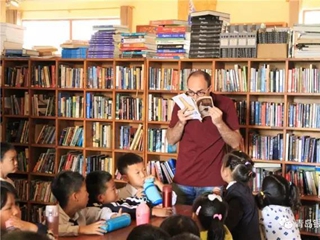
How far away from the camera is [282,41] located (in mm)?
4285

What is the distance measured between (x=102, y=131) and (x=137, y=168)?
1913 millimetres

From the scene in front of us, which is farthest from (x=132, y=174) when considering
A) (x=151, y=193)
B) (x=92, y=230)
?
(x=92, y=230)

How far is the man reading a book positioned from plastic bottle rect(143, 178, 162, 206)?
26.2 inches

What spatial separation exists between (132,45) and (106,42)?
28 centimetres

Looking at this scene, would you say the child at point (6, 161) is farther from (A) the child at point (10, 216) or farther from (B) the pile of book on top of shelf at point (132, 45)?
(B) the pile of book on top of shelf at point (132, 45)

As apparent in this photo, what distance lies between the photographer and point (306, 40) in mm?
4176

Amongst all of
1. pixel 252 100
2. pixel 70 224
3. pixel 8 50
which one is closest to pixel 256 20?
pixel 252 100

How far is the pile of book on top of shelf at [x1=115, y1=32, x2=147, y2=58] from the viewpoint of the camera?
468 centimetres

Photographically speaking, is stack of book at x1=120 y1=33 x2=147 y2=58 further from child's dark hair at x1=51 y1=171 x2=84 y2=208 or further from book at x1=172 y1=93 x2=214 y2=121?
child's dark hair at x1=51 y1=171 x2=84 y2=208

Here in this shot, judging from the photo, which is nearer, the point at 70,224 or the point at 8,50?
the point at 70,224

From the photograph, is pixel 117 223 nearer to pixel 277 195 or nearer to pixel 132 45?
pixel 277 195

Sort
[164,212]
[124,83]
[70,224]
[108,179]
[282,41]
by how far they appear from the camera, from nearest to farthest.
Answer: [70,224] → [164,212] → [108,179] → [282,41] → [124,83]

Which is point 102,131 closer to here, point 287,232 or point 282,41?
point 282,41

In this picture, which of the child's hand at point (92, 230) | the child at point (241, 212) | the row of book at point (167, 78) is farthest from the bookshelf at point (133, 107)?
the child's hand at point (92, 230)
